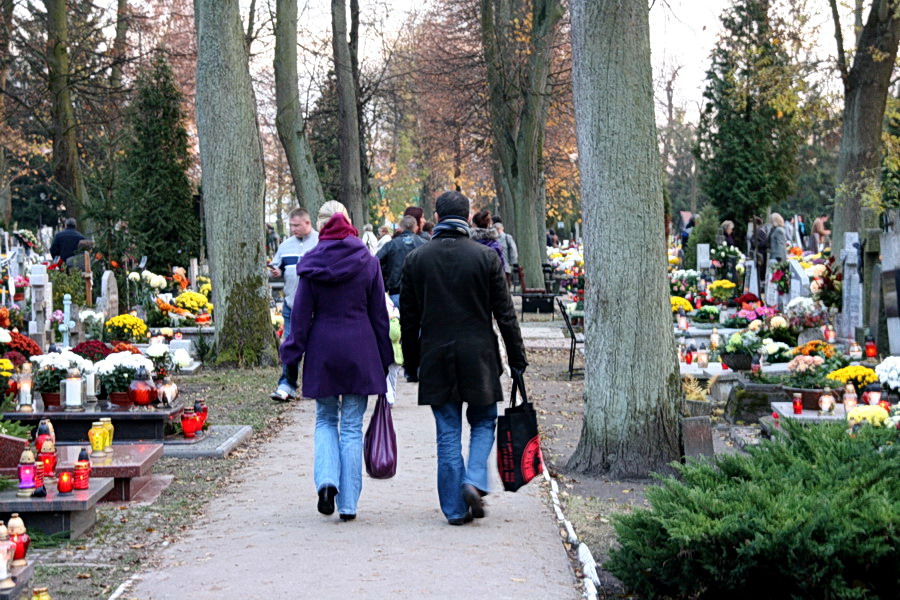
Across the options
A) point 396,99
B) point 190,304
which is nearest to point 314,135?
point 396,99

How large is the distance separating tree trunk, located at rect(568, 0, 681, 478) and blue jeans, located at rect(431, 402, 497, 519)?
225cm

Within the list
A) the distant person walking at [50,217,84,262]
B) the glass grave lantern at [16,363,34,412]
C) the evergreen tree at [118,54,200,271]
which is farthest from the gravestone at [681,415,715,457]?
the distant person walking at [50,217,84,262]

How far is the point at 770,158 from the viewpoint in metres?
52.2

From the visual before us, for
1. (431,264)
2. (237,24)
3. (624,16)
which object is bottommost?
(431,264)

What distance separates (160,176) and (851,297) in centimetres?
1627

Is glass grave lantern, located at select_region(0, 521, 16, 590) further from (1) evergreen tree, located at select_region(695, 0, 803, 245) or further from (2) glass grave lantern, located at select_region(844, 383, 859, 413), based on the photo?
(1) evergreen tree, located at select_region(695, 0, 803, 245)

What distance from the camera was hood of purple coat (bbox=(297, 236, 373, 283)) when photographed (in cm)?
802

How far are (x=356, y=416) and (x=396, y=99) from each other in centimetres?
3278

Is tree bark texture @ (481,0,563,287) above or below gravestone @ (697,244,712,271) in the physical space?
above

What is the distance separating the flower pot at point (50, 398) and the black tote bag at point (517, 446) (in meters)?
4.83

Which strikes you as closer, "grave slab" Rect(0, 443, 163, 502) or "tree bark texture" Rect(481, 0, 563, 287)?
"grave slab" Rect(0, 443, 163, 502)

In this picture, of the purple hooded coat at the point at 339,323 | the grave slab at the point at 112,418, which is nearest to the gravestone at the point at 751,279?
the grave slab at the point at 112,418

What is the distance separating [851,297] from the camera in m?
17.0

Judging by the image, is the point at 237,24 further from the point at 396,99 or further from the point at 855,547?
the point at 396,99
